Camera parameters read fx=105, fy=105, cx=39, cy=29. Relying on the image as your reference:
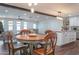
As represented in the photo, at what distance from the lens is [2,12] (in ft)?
5.21

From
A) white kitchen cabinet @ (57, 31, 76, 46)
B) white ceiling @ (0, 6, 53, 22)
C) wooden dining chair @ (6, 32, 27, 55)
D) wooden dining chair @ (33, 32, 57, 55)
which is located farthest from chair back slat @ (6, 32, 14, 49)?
white kitchen cabinet @ (57, 31, 76, 46)

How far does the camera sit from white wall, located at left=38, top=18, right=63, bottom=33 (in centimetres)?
181

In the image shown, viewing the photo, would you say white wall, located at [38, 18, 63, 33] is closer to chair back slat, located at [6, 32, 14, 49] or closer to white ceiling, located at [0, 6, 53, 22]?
white ceiling, located at [0, 6, 53, 22]

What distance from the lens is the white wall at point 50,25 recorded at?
1813mm

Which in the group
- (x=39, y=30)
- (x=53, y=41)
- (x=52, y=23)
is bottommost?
(x=53, y=41)

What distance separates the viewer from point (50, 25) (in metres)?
1.85

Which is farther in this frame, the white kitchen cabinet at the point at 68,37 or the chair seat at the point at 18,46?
the white kitchen cabinet at the point at 68,37

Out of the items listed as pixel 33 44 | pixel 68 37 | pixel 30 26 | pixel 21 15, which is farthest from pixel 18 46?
pixel 68 37

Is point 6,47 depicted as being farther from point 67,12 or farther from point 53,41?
point 67,12

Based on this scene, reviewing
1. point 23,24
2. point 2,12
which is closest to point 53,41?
point 23,24

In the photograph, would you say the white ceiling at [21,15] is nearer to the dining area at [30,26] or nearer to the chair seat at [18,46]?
the dining area at [30,26]

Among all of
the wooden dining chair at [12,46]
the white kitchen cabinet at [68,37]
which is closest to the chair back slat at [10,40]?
the wooden dining chair at [12,46]

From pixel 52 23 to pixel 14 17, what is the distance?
0.66m

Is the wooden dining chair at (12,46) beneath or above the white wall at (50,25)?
beneath
